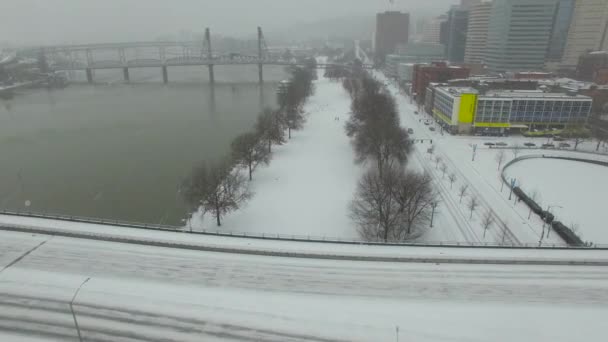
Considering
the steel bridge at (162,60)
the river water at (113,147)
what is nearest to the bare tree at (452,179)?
the river water at (113,147)

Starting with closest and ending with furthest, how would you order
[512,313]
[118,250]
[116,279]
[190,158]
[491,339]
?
[491,339], [512,313], [116,279], [118,250], [190,158]

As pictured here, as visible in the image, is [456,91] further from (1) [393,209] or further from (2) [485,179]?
(1) [393,209]

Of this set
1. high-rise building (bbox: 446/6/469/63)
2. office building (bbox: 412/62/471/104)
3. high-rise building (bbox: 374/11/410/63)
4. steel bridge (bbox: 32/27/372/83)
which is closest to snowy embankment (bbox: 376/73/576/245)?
office building (bbox: 412/62/471/104)

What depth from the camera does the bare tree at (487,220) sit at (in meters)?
12.2

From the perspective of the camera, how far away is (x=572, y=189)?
1606cm

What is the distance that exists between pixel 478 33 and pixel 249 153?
51.2m

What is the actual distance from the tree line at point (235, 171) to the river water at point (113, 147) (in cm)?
156

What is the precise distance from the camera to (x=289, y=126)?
24219mm

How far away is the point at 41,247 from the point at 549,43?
57.0 m

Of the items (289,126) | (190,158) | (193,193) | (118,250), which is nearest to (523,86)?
(289,126)

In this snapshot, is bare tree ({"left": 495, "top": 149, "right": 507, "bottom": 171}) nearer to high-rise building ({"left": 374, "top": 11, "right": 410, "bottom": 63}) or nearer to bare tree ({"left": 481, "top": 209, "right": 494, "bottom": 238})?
bare tree ({"left": 481, "top": 209, "right": 494, "bottom": 238})

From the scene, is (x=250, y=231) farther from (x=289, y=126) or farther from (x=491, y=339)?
(x=289, y=126)

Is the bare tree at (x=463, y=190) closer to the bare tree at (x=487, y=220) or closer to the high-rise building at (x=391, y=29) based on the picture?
the bare tree at (x=487, y=220)

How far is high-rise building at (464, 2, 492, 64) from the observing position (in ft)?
175
